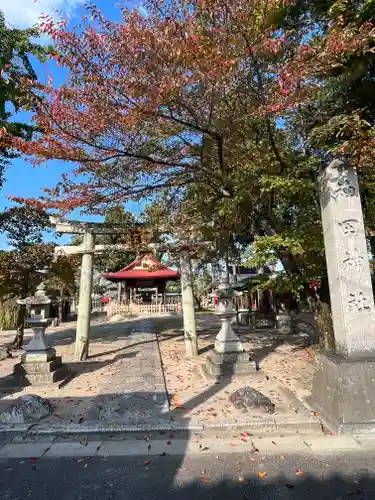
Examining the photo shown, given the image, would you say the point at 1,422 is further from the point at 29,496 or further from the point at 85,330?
the point at 85,330

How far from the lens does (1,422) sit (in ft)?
16.8

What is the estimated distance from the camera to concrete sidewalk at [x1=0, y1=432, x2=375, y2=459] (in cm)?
420

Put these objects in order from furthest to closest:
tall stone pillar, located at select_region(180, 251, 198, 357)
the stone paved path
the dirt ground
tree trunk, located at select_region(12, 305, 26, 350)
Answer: tree trunk, located at select_region(12, 305, 26, 350)
tall stone pillar, located at select_region(180, 251, 198, 357)
the dirt ground
the stone paved path

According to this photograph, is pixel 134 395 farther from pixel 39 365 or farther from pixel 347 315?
pixel 347 315

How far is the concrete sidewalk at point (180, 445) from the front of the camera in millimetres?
4195

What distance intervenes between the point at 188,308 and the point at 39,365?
4.53m

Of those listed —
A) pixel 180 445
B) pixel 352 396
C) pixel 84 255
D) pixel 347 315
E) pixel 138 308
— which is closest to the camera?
pixel 180 445

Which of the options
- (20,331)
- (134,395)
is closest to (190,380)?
(134,395)

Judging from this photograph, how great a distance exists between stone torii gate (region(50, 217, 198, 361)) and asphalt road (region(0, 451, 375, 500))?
6248 mm

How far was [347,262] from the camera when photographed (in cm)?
502

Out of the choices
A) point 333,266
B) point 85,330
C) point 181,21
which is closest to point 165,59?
point 181,21

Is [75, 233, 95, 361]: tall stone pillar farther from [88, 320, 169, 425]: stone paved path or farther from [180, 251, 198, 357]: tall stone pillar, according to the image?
[180, 251, 198, 357]: tall stone pillar

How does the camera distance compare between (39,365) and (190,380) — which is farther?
(190,380)

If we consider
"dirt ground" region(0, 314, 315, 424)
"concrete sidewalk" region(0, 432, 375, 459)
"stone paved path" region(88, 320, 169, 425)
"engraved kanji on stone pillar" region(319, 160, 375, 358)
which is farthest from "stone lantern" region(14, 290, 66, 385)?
"engraved kanji on stone pillar" region(319, 160, 375, 358)
